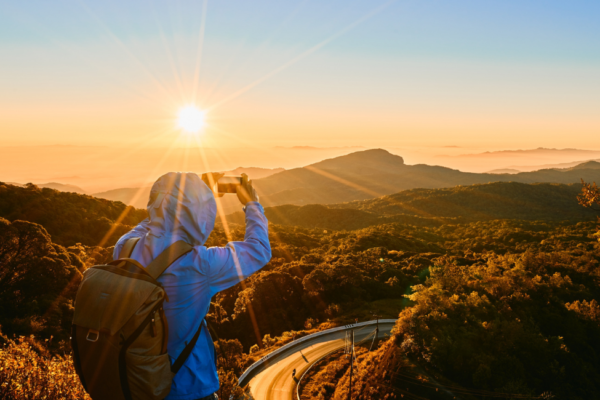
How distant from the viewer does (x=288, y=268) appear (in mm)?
39031

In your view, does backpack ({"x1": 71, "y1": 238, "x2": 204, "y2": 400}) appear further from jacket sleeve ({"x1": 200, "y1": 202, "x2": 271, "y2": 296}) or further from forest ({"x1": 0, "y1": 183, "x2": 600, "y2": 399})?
forest ({"x1": 0, "y1": 183, "x2": 600, "y2": 399})

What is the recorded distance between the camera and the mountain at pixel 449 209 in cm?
10269

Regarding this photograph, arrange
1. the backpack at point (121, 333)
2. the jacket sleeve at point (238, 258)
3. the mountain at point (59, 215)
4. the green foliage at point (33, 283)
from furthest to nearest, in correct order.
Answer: the mountain at point (59, 215) → the green foliage at point (33, 283) → the jacket sleeve at point (238, 258) → the backpack at point (121, 333)

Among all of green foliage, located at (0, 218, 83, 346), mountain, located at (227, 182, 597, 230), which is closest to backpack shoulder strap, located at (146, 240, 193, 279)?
green foliage, located at (0, 218, 83, 346)

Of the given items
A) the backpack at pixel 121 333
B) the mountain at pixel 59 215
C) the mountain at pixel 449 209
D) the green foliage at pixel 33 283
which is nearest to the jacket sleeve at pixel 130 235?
the backpack at pixel 121 333

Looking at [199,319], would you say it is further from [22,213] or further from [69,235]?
[22,213]

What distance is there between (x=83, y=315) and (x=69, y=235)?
42.4m

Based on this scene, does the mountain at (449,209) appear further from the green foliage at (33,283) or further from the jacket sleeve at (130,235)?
the jacket sleeve at (130,235)

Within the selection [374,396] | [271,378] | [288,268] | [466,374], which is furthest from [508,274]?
[288,268]

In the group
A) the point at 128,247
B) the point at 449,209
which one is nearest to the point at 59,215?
the point at 128,247

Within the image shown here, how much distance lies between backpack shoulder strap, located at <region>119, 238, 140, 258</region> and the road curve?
17947 mm

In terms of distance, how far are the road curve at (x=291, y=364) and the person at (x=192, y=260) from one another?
17502 millimetres

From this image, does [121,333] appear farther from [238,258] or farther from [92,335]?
[238,258]

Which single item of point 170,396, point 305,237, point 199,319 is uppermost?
point 199,319
